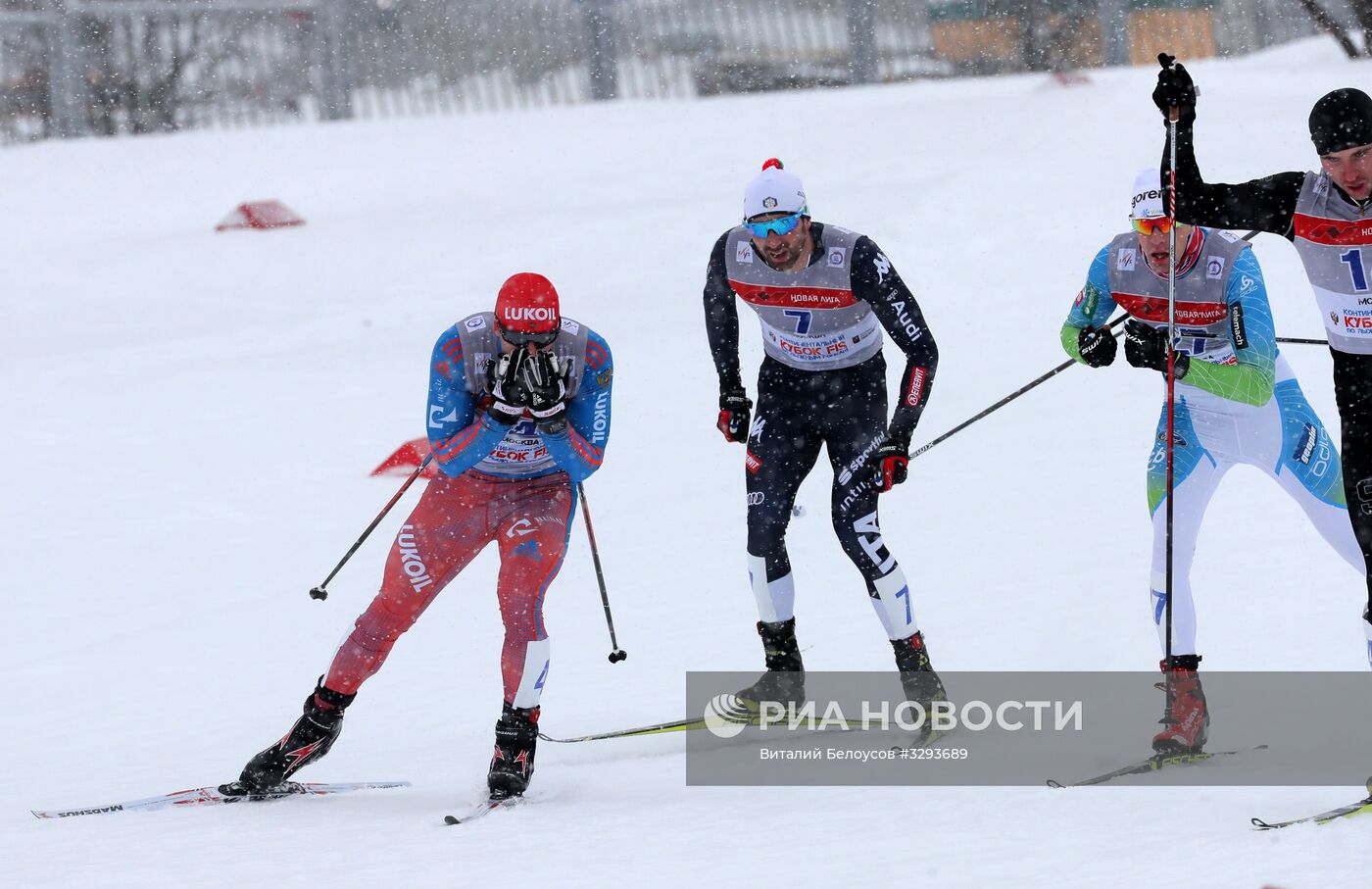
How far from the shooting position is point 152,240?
16.4 m

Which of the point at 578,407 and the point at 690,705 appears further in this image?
the point at 690,705

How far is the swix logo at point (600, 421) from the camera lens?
5609mm

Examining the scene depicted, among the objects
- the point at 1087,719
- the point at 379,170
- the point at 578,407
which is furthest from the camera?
the point at 379,170

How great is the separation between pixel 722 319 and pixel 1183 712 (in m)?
2.26

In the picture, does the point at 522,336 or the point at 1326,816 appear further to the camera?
the point at 522,336

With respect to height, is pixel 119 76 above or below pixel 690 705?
above

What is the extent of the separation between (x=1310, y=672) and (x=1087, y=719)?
100 centimetres

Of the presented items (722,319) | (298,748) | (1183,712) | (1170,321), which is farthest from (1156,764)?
(298,748)

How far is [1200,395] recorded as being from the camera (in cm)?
568

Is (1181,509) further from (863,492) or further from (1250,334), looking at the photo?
(863,492)

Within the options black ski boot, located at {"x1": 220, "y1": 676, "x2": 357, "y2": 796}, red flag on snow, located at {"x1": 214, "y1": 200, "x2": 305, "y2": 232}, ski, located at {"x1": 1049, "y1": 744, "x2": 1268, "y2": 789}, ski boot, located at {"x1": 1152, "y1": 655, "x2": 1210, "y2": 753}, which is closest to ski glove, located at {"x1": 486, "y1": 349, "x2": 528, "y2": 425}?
black ski boot, located at {"x1": 220, "y1": 676, "x2": 357, "y2": 796}

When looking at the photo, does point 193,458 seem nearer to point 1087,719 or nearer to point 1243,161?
point 1087,719

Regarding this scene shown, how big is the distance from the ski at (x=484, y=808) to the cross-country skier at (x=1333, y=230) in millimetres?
2774

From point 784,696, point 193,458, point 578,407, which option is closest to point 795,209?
point 578,407
